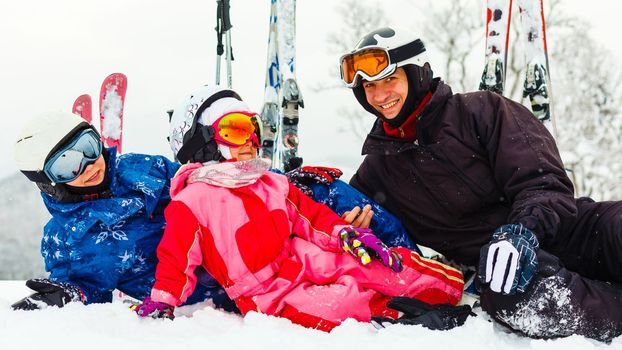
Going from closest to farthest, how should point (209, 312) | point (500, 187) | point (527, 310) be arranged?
point (527, 310) → point (209, 312) → point (500, 187)

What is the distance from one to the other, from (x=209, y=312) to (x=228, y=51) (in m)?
2.30

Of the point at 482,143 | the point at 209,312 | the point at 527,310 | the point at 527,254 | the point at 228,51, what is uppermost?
the point at 228,51

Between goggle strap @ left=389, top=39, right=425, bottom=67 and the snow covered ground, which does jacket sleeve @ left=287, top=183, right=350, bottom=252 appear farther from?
goggle strap @ left=389, top=39, right=425, bottom=67

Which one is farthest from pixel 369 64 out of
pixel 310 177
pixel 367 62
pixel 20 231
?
pixel 20 231

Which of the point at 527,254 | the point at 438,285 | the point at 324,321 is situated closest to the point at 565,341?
the point at 527,254

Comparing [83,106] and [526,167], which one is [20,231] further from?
[526,167]

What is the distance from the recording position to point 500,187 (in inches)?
91.7

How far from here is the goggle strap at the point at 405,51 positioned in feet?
7.84

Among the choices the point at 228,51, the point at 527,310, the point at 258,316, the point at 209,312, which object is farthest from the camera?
the point at 228,51

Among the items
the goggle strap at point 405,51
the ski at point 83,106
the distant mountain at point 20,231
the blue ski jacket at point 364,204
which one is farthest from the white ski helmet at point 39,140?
the distant mountain at point 20,231

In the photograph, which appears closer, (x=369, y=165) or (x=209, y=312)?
(x=209, y=312)

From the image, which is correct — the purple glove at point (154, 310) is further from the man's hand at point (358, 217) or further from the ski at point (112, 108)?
the ski at point (112, 108)

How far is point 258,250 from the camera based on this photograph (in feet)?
6.98

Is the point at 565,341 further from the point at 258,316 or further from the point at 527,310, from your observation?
the point at 258,316
